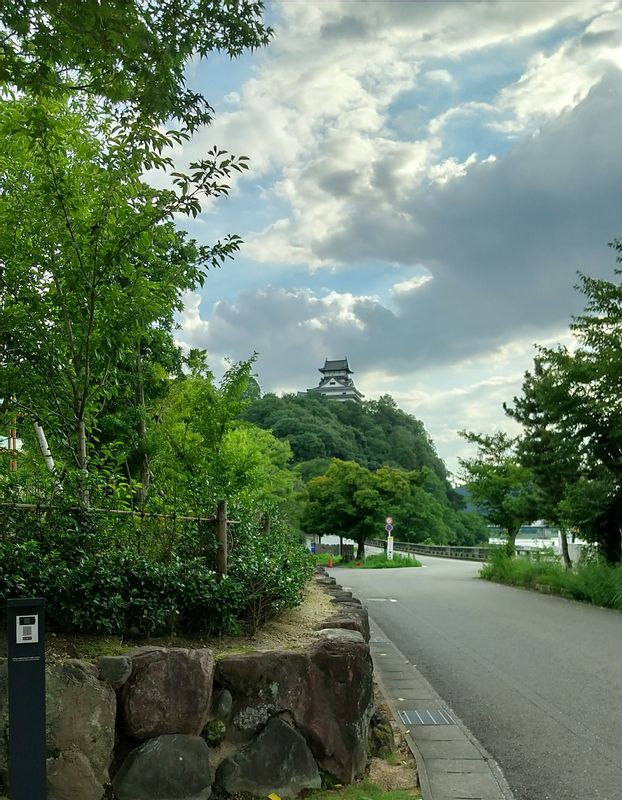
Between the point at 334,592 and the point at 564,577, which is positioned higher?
the point at 334,592

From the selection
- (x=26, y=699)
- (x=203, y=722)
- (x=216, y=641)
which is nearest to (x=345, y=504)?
(x=216, y=641)

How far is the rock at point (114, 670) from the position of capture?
14.2 ft

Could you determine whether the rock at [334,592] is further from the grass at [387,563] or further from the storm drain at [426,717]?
the grass at [387,563]

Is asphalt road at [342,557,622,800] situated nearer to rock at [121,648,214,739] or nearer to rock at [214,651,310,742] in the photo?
rock at [214,651,310,742]

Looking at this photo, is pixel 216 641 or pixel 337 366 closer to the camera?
pixel 216 641

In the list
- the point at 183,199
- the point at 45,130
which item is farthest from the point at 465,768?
the point at 45,130

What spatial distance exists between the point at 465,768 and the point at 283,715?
4.87ft

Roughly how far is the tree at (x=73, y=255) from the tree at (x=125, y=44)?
1.63 feet

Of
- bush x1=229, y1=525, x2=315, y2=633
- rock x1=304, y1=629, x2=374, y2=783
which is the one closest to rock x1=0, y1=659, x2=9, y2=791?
rock x1=304, y1=629, x2=374, y2=783

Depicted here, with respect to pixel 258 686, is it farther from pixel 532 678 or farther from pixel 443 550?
pixel 443 550

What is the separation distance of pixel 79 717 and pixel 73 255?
3647 mm

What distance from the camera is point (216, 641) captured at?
17.9 feet

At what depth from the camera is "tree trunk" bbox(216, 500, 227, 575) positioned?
19.5ft

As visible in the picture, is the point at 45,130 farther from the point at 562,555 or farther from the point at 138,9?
the point at 562,555
